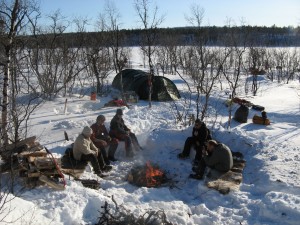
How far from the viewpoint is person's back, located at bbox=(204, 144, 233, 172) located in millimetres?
7996

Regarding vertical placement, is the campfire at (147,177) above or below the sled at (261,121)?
below

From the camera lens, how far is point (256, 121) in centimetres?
1195

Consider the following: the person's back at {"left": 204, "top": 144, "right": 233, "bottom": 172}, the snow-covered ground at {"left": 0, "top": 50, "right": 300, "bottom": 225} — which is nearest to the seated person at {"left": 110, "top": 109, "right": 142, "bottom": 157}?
the snow-covered ground at {"left": 0, "top": 50, "right": 300, "bottom": 225}

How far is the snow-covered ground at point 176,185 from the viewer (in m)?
6.15

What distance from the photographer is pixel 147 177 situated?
7988 mm

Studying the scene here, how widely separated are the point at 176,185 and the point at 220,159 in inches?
44.0

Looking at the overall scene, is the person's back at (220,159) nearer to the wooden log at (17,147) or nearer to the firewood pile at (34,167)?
the firewood pile at (34,167)

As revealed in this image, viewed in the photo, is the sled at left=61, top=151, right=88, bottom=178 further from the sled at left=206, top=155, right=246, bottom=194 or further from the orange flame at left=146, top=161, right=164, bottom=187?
the sled at left=206, top=155, right=246, bottom=194

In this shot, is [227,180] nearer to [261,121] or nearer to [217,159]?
[217,159]

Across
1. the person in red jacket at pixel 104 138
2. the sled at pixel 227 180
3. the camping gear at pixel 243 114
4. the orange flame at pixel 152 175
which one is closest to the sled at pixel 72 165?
the person in red jacket at pixel 104 138

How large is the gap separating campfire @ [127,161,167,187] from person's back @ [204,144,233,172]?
112cm

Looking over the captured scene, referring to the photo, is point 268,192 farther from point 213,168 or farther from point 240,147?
point 240,147

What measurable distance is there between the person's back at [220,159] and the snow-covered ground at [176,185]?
0.51m

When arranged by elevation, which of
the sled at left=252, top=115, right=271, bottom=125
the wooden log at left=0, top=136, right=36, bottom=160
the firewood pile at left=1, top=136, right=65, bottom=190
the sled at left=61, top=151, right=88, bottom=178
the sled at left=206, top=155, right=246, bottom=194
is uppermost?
the wooden log at left=0, top=136, right=36, bottom=160
